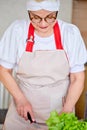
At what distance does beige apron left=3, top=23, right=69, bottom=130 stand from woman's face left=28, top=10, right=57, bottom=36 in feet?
0.28

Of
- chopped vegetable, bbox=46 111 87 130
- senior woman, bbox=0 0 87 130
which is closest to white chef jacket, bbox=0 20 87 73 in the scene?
senior woman, bbox=0 0 87 130

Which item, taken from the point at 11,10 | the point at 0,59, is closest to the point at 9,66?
the point at 0,59

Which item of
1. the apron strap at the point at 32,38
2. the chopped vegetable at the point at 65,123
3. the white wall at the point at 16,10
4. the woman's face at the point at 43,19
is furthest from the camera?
the white wall at the point at 16,10

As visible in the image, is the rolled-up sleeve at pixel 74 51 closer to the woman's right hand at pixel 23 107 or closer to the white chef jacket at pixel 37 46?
the white chef jacket at pixel 37 46

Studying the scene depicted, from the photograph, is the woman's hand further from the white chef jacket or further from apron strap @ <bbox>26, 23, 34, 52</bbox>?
apron strap @ <bbox>26, 23, 34, 52</bbox>

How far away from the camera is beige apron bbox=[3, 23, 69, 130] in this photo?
48.9 inches

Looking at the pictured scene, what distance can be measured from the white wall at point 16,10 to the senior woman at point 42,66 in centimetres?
106

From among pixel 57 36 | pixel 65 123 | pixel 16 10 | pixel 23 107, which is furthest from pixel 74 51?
pixel 16 10

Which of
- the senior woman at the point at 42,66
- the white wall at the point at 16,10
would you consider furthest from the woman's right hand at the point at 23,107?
the white wall at the point at 16,10

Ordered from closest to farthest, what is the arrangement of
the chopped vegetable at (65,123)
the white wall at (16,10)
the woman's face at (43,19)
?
the chopped vegetable at (65,123) < the woman's face at (43,19) < the white wall at (16,10)

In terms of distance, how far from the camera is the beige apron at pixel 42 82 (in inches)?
→ 48.9

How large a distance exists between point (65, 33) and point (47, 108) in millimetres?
322

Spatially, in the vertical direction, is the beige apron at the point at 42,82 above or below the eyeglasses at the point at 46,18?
below

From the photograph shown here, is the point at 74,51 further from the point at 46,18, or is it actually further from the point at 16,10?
the point at 16,10
